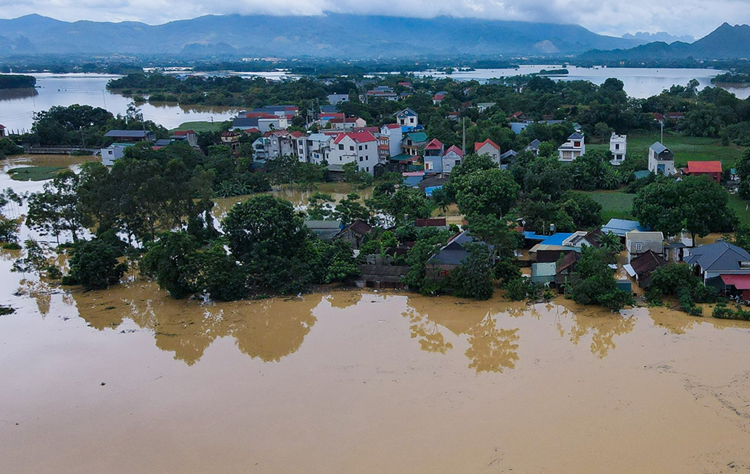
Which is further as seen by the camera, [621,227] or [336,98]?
[336,98]

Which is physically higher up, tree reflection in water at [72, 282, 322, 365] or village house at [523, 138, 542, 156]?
village house at [523, 138, 542, 156]

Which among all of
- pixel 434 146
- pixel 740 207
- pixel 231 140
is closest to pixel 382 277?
pixel 740 207

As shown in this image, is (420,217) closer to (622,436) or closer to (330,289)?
(330,289)

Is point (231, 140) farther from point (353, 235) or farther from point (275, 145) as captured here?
point (353, 235)

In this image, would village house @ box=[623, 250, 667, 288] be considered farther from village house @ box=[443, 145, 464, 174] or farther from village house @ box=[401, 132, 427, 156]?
village house @ box=[401, 132, 427, 156]

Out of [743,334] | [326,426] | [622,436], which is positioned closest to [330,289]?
[326,426]

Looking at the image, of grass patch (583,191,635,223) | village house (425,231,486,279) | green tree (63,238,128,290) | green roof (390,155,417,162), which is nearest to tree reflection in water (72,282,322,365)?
green tree (63,238,128,290)
